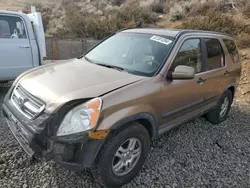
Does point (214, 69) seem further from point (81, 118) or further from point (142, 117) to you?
point (81, 118)

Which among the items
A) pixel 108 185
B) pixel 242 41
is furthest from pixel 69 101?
pixel 242 41

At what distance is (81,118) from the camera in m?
2.15

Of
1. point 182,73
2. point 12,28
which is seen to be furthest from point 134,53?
point 12,28

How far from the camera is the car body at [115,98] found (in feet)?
7.04

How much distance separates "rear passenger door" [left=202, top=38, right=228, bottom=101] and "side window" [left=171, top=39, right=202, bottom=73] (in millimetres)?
179

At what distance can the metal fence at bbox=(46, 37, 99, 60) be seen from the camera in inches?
314

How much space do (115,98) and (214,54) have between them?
7.96 ft

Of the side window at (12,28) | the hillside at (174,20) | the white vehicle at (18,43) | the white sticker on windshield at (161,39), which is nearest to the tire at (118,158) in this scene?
the white sticker on windshield at (161,39)

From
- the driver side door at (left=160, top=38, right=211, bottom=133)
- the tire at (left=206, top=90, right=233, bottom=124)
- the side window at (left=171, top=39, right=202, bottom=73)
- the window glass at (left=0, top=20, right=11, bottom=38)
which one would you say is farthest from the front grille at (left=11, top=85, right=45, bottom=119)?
the tire at (left=206, top=90, right=233, bottom=124)

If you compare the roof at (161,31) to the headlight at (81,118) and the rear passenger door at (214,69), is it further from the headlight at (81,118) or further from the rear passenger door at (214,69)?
the headlight at (81,118)

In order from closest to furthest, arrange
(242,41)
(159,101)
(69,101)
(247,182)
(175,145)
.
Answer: (69,101)
(159,101)
(247,182)
(175,145)
(242,41)

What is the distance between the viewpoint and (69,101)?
7.07 feet

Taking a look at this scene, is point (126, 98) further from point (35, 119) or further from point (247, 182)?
point (247, 182)

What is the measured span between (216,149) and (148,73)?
1848 mm
